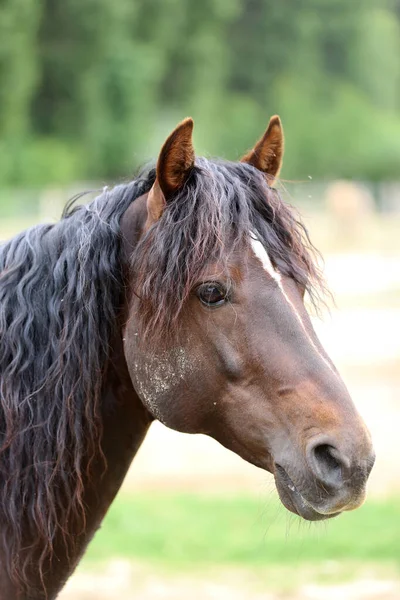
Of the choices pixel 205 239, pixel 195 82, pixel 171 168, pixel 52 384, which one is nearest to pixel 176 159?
pixel 171 168

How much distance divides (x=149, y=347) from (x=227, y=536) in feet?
15.9

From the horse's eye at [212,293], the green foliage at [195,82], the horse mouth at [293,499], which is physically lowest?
the green foliage at [195,82]

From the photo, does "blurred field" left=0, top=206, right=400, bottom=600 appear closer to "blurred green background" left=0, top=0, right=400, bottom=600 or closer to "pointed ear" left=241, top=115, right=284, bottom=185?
"blurred green background" left=0, top=0, right=400, bottom=600

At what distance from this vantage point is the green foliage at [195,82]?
31719 mm

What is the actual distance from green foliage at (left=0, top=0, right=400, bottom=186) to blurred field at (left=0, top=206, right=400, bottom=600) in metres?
15.9

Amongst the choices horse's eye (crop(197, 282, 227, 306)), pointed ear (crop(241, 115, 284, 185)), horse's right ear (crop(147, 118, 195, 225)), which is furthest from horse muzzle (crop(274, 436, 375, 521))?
pointed ear (crop(241, 115, 284, 185))

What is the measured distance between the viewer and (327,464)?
83.9 inches

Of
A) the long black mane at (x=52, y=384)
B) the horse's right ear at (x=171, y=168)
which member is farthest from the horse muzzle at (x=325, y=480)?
the horse's right ear at (x=171, y=168)

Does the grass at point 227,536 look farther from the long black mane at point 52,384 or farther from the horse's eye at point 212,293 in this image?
the horse's eye at point 212,293

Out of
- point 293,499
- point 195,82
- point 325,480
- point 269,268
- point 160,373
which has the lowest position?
point 195,82

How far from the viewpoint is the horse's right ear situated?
2.36 metres

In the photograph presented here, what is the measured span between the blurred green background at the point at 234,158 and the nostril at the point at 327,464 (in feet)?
0.92

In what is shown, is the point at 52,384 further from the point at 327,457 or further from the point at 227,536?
the point at 227,536

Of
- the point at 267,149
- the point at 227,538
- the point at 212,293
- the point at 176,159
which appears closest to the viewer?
the point at 212,293
